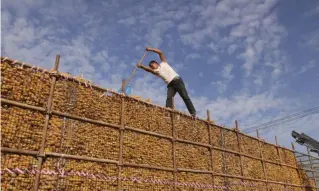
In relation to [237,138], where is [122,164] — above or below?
below

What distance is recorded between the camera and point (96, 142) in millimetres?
5605

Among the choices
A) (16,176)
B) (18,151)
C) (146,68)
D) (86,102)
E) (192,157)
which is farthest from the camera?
(146,68)

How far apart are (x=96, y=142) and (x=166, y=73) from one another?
3.31m

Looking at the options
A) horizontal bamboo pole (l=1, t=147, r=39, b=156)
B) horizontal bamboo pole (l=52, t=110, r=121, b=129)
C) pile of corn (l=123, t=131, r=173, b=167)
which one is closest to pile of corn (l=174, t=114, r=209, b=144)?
pile of corn (l=123, t=131, r=173, b=167)

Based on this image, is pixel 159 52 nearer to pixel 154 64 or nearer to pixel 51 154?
pixel 154 64

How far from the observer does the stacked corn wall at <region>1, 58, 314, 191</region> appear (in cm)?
471

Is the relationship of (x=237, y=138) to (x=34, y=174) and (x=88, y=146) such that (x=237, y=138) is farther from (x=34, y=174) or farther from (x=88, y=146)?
(x=34, y=174)

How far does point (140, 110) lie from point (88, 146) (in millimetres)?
1625

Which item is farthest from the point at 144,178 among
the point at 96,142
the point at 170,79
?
the point at 170,79

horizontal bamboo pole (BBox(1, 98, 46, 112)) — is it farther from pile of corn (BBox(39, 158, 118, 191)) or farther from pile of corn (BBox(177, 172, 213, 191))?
pile of corn (BBox(177, 172, 213, 191))

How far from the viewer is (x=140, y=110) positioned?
22.0 feet

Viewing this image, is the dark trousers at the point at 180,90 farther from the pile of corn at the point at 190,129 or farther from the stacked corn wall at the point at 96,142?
the stacked corn wall at the point at 96,142

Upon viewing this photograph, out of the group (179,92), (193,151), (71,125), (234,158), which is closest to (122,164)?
(71,125)

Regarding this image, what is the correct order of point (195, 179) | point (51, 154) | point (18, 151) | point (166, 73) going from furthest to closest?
point (166, 73), point (195, 179), point (51, 154), point (18, 151)
